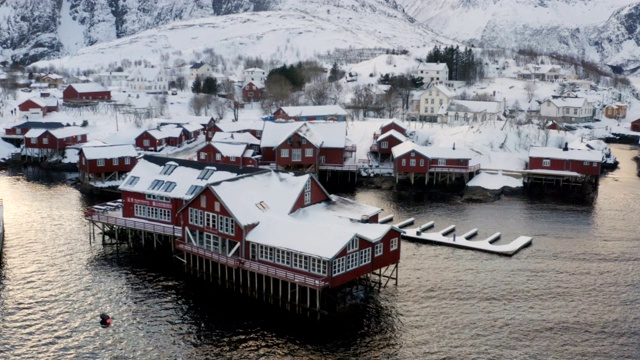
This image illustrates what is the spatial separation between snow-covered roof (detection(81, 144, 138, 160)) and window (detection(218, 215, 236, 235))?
35.7m

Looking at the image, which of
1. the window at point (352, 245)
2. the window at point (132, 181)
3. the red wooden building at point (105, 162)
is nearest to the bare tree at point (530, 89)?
the red wooden building at point (105, 162)

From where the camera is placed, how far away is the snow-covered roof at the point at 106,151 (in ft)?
248

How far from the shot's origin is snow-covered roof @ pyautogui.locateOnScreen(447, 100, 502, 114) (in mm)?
106875

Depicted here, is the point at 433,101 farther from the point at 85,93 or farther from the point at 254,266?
the point at 254,266

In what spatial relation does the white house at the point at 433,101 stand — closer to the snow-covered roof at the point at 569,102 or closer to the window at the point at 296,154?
the snow-covered roof at the point at 569,102

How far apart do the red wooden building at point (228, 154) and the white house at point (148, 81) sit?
76.0 metres

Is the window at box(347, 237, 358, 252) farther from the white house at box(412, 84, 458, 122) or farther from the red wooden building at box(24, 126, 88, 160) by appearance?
the white house at box(412, 84, 458, 122)

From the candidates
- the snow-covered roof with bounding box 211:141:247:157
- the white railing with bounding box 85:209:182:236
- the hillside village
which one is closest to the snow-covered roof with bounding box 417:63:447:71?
the hillside village

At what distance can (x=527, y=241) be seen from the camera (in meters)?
55.1

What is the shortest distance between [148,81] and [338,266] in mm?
124854

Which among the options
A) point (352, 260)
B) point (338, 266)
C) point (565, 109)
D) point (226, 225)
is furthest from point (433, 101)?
point (338, 266)

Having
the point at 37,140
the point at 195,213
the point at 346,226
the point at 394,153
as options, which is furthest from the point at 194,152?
the point at 346,226

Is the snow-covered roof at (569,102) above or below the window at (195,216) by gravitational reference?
above

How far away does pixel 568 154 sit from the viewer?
80.6 m
